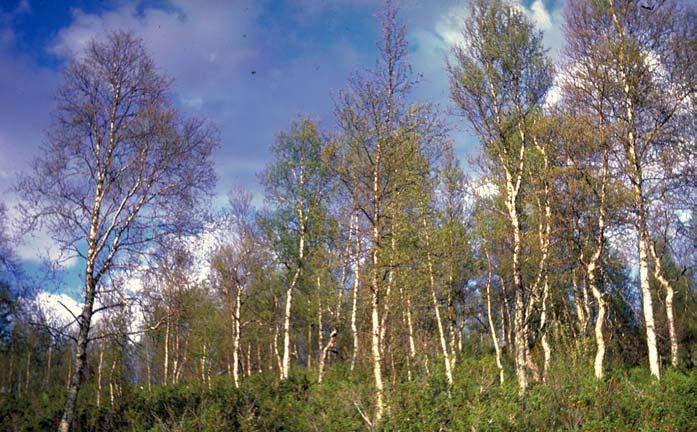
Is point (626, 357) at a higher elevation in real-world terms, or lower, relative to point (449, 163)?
lower

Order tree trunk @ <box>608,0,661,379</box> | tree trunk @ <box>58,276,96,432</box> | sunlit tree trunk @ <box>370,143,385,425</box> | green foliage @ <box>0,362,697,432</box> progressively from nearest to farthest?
green foliage @ <box>0,362,697,432</box>
sunlit tree trunk @ <box>370,143,385,425</box>
tree trunk @ <box>58,276,96,432</box>
tree trunk @ <box>608,0,661,379</box>

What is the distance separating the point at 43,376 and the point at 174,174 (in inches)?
1484

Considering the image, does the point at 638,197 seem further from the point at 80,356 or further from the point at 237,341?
the point at 237,341

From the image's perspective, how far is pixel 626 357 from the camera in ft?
70.7

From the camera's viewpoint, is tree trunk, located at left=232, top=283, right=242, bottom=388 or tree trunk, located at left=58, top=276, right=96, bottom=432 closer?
tree trunk, located at left=58, top=276, right=96, bottom=432

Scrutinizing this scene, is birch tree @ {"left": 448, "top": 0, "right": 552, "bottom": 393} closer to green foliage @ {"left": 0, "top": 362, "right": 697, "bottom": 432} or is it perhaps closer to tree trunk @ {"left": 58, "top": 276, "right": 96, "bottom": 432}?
green foliage @ {"left": 0, "top": 362, "right": 697, "bottom": 432}

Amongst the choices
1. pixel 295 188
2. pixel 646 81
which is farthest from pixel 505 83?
pixel 295 188

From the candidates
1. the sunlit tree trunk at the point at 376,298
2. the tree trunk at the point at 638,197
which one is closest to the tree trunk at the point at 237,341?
the sunlit tree trunk at the point at 376,298

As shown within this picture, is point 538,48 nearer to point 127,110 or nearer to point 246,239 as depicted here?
point 127,110

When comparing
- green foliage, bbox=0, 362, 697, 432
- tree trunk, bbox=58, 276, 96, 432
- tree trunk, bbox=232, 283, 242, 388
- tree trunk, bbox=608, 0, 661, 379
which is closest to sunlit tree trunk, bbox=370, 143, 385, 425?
green foliage, bbox=0, 362, 697, 432

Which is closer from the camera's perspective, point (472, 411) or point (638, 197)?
point (472, 411)

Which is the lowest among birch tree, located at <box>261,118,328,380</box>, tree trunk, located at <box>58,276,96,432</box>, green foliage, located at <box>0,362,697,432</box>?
green foliage, located at <box>0,362,697,432</box>

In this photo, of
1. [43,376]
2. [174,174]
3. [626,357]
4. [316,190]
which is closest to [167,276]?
[174,174]

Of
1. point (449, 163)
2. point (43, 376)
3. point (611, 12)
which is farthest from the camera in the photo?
point (43, 376)
